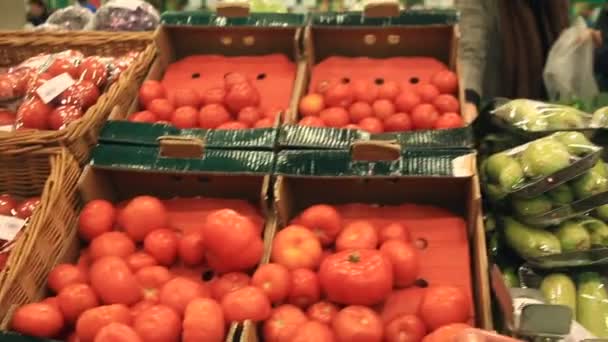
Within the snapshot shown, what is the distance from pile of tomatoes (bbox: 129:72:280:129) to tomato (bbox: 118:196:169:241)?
1.10 feet

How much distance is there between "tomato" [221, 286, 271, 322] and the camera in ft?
3.92

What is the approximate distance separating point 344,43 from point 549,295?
1.10 meters

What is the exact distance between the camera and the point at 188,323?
117 centimetres

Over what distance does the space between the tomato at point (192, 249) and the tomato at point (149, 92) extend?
0.58 m

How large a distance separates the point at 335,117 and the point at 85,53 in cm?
92

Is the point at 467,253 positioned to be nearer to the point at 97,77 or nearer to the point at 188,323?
the point at 188,323

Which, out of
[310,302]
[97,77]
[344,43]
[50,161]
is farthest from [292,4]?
[310,302]

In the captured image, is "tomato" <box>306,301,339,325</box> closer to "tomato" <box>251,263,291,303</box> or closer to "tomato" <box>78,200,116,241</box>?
"tomato" <box>251,263,291,303</box>

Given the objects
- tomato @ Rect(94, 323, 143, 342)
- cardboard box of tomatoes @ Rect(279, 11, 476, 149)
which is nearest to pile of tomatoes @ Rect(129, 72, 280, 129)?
cardboard box of tomatoes @ Rect(279, 11, 476, 149)

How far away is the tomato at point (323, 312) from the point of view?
4.13 feet

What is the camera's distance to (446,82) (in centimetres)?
189

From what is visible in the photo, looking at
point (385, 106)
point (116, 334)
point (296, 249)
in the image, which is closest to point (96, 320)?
point (116, 334)

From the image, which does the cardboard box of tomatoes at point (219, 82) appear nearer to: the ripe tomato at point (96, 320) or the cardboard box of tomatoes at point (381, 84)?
the cardboard box of tomatoes at point (381, 84)

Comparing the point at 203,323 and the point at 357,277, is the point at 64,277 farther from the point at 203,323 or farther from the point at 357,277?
the point at 357,277
